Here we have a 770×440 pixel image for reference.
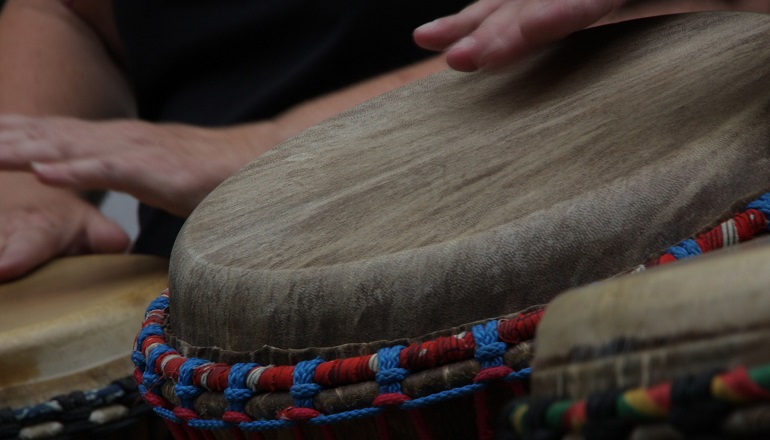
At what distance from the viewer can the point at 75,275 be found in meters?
1.12

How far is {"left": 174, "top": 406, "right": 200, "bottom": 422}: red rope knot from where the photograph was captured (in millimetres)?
639

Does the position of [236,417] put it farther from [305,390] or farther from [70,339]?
[70,339]

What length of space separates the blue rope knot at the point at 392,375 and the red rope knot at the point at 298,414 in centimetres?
5

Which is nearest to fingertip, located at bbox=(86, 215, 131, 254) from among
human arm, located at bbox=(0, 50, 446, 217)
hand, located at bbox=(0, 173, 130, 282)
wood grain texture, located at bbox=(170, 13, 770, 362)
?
hand, located at bbox=(0, 173, 130, 282)

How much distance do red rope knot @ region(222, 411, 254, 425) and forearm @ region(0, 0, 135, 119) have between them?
1.04 m

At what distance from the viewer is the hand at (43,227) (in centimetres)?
119

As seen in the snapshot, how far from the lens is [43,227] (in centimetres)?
127

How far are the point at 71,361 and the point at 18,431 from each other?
8 centimetres

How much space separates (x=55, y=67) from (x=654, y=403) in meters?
1.46

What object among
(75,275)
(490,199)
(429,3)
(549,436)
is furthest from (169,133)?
(549,436)

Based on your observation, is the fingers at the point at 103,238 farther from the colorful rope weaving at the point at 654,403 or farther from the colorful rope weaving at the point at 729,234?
the colorful rope weaving at the point at 654,403

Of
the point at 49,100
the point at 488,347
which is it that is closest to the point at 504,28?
the point at 488,347

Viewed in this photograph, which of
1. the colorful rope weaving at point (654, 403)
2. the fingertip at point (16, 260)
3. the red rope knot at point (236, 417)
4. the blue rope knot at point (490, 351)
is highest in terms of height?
the colorful rope weaving at point (654, 403)

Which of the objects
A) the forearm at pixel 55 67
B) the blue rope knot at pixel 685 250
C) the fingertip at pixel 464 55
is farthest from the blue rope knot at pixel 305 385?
the forearm at pixel 55 67
